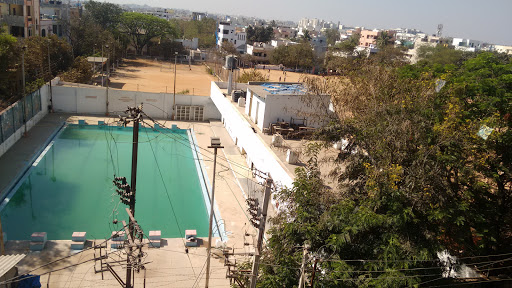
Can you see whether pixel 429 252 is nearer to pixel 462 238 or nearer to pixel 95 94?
pixel 462 238

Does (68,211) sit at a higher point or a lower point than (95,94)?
lower

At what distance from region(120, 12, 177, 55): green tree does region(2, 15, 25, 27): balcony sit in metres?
19.8

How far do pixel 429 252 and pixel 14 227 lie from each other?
1151 centimetres

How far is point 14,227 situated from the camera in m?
11.8

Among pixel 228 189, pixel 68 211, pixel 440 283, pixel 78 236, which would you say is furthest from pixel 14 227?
pixel 440 283

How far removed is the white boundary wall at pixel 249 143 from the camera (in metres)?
12.3

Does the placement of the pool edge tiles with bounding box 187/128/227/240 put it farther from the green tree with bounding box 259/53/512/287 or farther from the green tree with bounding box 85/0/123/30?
the green tree with bounding box 85/0/123/30

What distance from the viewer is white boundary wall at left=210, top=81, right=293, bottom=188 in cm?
1234

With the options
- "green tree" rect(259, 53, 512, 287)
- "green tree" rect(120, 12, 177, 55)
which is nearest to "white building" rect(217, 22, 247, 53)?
"green tree" rect(120, 12, 177, 55)

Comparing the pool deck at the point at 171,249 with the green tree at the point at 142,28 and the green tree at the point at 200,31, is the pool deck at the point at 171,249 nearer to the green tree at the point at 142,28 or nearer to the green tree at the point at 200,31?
the green tree at the point at 142,28

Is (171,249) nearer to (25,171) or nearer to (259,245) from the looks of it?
(259,245)

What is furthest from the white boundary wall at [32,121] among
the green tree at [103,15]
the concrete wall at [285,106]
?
the green tree at [103,15]

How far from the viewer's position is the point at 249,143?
16.3m

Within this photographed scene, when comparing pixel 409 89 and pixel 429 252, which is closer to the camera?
pixel 429 252
